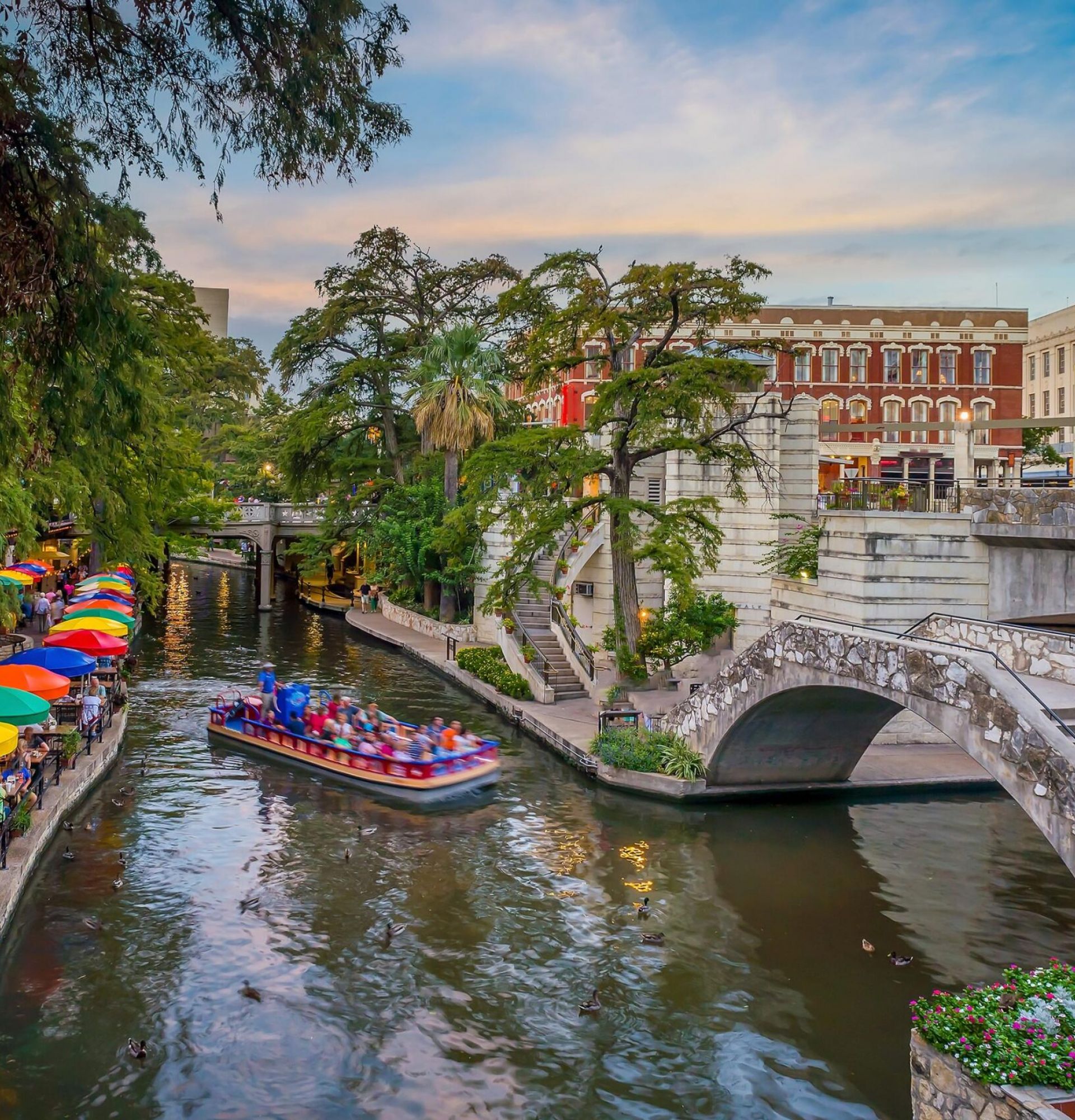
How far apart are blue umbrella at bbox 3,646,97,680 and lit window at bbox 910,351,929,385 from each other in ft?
164

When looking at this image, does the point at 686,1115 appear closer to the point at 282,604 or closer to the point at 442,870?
the point at 442,870

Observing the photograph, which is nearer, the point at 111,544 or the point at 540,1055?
the point at 540,1055

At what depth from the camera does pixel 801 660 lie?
784 inches

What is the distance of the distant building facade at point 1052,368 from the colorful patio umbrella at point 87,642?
201 ft

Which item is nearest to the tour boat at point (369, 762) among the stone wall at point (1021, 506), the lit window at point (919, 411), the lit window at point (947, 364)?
the stone wall at point (1021, 506)

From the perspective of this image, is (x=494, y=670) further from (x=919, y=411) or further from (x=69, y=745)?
(x=919, y=411)

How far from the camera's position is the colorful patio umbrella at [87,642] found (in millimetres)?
29797

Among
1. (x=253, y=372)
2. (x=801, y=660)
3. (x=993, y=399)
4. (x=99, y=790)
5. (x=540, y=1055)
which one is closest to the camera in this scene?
(x=540, y=1055)

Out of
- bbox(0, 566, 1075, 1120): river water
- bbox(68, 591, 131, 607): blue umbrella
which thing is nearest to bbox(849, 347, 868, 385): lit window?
bbox(0, 566, 1075, 1120): river water

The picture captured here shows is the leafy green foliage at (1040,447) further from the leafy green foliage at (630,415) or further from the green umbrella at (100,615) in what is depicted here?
the green umbrella at (100,615)

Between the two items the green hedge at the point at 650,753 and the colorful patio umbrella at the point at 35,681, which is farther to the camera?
the green hedge at the point at 650,753

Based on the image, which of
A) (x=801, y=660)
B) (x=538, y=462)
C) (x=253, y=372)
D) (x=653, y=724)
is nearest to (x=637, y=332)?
(x=538, y=462)

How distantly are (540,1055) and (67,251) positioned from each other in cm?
1159

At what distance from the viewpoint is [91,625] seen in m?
Answer: 31.1
